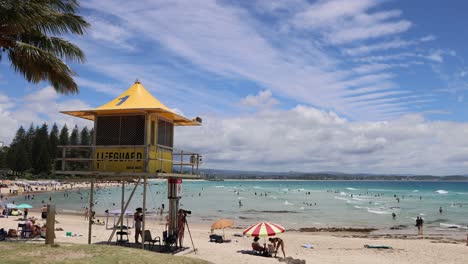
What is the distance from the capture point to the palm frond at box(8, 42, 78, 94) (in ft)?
47.3

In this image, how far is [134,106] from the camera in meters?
15.4

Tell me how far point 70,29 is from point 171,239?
28.9 ft

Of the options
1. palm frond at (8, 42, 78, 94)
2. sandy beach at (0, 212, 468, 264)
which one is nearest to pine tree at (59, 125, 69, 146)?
sandy beach at (0, 212, 468, 264)

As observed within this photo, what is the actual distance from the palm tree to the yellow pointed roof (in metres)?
1.58

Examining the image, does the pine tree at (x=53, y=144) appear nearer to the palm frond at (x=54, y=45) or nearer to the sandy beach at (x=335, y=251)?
the sandy beach at (x=335, y=251)

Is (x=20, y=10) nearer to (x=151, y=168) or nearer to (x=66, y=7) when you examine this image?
(x=66, y=7)

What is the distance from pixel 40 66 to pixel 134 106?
358 cm

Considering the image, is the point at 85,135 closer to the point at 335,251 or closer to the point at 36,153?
the point at 36,153

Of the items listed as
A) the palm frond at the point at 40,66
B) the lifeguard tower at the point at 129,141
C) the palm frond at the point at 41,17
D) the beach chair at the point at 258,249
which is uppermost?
the palm frond at the point at 41,17

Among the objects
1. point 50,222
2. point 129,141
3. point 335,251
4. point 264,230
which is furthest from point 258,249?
point 50,222

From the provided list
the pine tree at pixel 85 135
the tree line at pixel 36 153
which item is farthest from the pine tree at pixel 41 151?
the pine tree at pixel 85 135

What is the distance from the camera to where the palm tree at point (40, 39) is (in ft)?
44.4

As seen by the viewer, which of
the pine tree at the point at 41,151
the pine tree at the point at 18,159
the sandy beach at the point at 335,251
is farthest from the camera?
the pine tree at the point at 41,151

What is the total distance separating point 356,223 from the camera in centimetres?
4400
